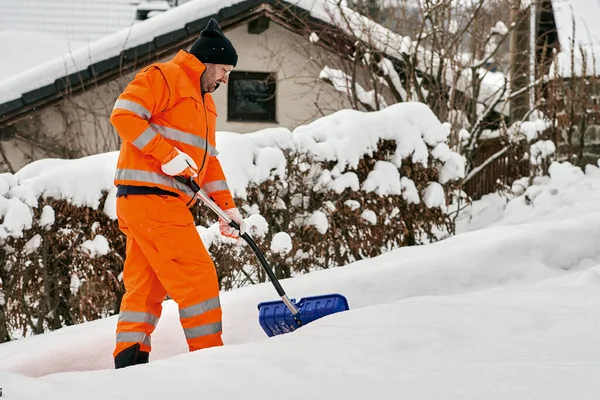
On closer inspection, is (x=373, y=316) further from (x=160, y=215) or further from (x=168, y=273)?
(x=160, y=215)

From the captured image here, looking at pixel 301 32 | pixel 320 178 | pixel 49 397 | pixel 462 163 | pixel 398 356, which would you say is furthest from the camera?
pixel 301 32

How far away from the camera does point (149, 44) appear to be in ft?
35.3

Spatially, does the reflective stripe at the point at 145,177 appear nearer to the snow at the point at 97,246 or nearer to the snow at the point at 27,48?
the snow at the point at 97,246

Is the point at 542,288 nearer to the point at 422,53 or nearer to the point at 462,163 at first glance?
the point at 462,163

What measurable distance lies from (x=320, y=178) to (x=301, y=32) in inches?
A: 269

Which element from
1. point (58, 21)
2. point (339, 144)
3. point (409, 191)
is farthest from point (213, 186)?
point (58, 21)

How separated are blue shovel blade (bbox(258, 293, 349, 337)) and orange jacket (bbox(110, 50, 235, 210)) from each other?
0.74 m

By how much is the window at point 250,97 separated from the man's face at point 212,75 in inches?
327

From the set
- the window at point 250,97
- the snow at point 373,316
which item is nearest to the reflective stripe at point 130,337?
the snow at point 373,316

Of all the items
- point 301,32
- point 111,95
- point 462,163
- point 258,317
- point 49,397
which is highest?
point 301,32

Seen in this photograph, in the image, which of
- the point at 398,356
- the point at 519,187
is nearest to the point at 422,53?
the point at 519,187

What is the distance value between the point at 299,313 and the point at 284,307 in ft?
0.39

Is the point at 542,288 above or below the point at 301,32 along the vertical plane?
below

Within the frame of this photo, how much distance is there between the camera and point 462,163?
627 centimetres
